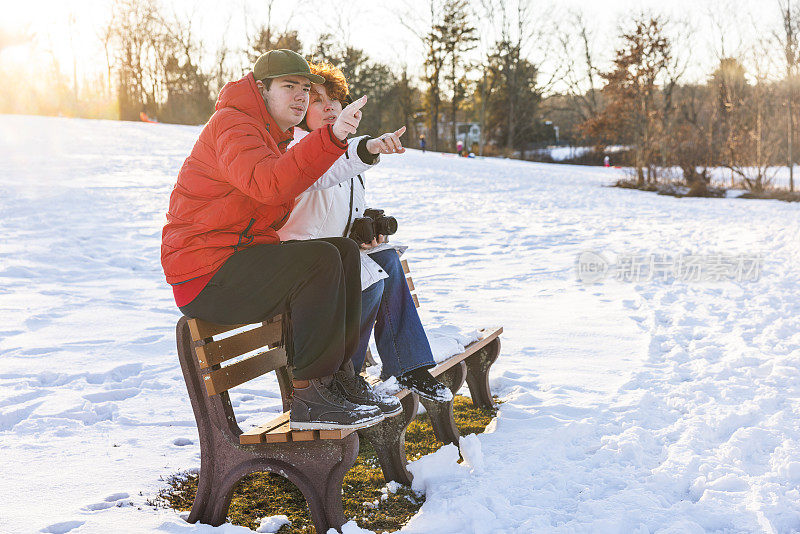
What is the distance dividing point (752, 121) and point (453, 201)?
48.7 feet

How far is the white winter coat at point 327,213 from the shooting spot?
305 centimetres

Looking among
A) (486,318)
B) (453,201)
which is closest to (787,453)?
(486,318)

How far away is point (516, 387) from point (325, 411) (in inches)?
93.0

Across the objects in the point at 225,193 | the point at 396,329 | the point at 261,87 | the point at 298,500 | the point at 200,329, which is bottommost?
the point at 298,500

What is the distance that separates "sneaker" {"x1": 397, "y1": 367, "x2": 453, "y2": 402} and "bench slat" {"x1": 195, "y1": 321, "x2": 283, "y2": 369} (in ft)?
2.02

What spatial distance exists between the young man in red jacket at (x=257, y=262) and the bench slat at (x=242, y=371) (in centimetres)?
20

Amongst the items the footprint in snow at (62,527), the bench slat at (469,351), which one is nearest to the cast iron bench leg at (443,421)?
the bench slat at (469,351)

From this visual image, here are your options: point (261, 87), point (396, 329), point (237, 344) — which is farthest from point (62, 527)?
point (261, 87)

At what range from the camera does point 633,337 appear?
5742 mm

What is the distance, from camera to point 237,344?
2787 mm

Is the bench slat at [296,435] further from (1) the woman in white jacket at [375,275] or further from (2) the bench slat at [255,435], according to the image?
(1) the woman in white jacket at [375,275]

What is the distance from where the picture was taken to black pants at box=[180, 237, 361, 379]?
2.54m

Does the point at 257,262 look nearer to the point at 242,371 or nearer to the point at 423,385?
the point at 242,371

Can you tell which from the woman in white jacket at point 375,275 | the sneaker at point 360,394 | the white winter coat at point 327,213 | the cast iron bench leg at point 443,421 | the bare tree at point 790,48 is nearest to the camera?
the sneaker at point 360,394
